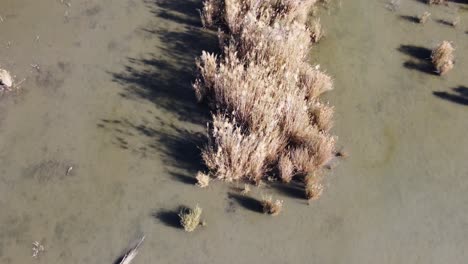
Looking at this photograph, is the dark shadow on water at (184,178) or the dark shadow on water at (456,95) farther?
the dark shadow on water at (456,95)

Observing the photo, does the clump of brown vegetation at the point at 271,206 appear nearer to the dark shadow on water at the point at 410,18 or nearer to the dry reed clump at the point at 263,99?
the dry reed clump at the point at 263,99

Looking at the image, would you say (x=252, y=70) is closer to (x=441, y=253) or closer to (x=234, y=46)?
(x=234, y=46)

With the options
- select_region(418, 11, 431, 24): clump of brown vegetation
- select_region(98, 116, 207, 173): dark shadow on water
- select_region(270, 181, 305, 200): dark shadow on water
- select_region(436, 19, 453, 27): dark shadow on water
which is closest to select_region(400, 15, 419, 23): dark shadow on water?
select_region(418, 11, 431, 24): clump of brown vegetation

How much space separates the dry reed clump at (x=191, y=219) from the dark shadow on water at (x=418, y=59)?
4303 mm

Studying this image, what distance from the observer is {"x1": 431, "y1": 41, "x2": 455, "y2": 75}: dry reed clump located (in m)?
7.56

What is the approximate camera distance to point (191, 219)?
225 inches

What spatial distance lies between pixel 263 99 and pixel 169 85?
157cm

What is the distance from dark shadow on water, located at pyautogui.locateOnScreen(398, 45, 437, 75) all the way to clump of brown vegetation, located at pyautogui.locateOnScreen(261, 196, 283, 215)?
3471 millimetres

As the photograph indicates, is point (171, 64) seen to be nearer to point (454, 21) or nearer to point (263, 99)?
point (263, 99)

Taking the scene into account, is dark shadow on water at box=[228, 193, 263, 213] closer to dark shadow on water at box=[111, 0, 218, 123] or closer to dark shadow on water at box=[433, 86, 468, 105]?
dark shadow on water at box=[111, 0, 218, 123]

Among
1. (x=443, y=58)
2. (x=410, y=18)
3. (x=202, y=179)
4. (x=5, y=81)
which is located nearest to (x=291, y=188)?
(x=202, y=179)

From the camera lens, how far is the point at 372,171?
648 cm

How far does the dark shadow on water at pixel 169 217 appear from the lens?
5824mm

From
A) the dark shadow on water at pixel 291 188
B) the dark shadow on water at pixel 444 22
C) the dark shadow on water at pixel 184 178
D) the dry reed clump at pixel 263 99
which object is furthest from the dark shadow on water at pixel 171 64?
the dark shadow on water at pixel 444 22
